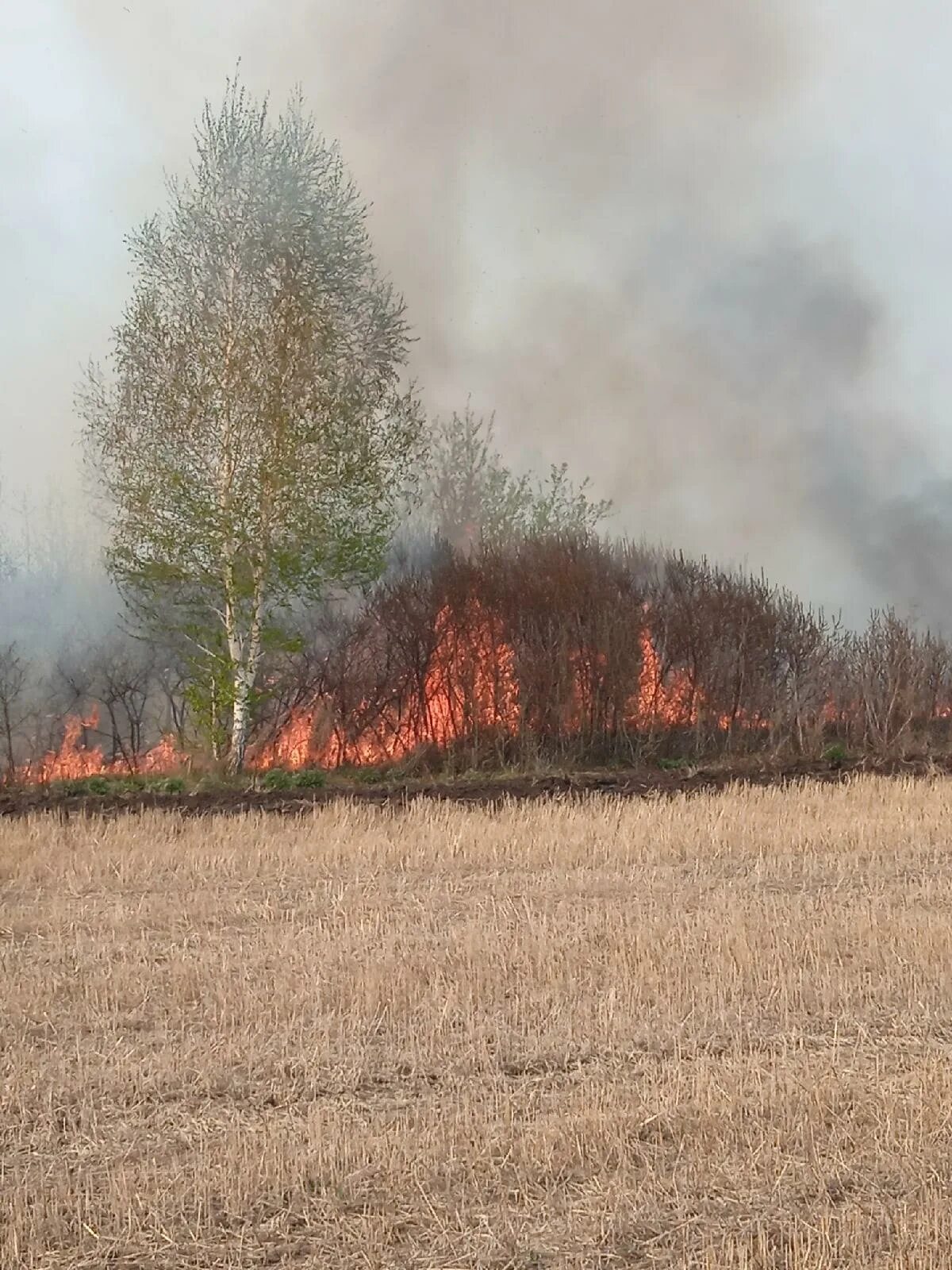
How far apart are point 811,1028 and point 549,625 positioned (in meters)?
13.0

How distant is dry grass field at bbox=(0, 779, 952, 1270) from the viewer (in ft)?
13.7

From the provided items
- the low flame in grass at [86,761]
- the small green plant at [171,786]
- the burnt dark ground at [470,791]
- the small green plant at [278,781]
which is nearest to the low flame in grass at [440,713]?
the low flame in grass at [86,761]

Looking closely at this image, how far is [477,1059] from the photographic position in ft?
19.3

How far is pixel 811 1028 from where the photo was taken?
6.32 metres

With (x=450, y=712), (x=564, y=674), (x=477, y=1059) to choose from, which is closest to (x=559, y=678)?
(x=564, y=674)

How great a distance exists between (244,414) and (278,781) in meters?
5.42

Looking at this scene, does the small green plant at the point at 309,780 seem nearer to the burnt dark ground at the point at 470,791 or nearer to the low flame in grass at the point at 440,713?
the burnt dark ground at the point at 470,791

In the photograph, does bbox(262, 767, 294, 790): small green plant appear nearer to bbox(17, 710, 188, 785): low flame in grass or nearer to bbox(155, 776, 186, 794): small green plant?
bbox(155, 776, 186, 794): small green plant

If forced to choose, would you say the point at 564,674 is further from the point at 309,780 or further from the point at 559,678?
the point at 309,780

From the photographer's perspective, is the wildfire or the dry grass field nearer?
the dry grass field

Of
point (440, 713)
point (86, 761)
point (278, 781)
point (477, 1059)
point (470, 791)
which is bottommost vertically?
point (477, 1059)

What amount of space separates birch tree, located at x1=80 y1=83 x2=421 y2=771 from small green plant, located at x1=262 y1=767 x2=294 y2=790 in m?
0.96

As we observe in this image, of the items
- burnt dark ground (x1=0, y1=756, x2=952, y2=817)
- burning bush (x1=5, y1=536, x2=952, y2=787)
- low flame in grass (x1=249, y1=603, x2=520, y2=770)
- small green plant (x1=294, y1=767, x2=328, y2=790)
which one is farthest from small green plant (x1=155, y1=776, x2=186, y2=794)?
low flame in grass (x1=249, y1=603, x2=520, y2=770)

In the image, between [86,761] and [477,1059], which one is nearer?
[477,1059]
